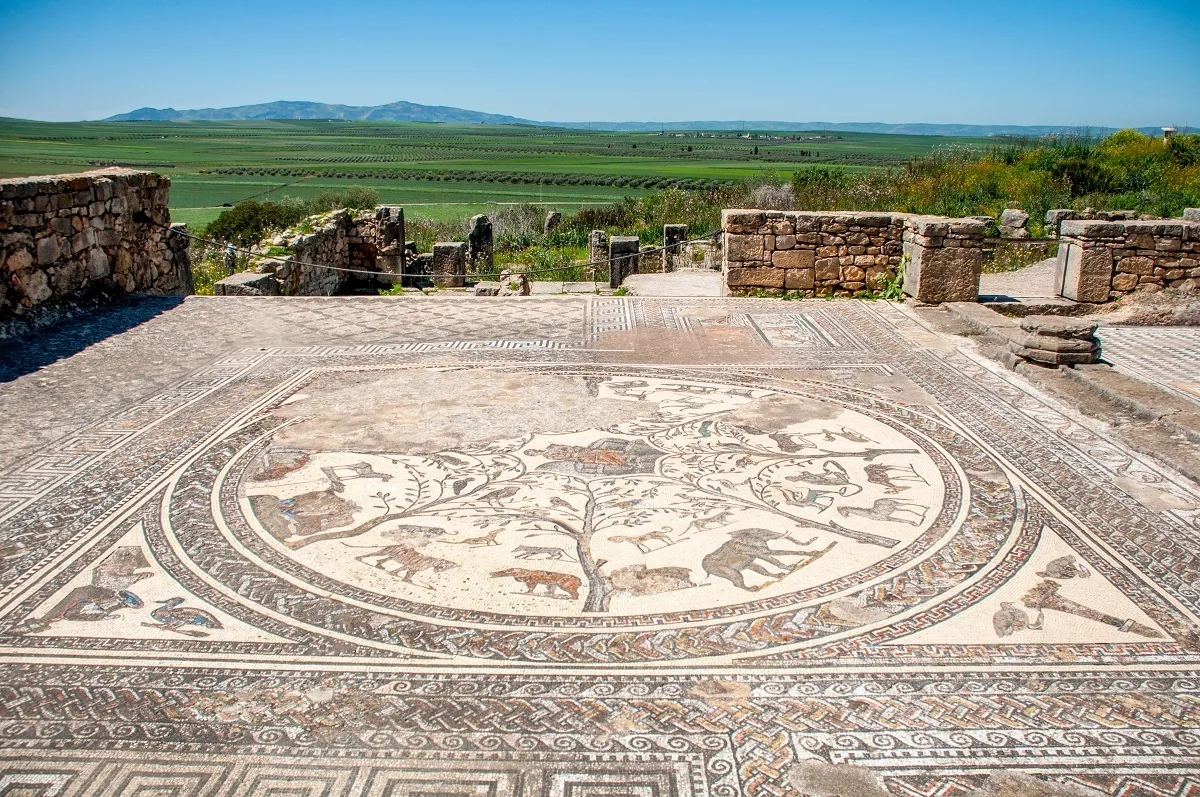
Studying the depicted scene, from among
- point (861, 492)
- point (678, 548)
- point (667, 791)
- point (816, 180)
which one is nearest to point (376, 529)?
point (678, 548)

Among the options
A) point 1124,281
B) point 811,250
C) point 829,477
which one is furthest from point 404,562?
point 1124,281

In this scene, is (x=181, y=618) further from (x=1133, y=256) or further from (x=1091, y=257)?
(x=1133, y=256)

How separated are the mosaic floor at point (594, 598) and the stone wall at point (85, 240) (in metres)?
2.82

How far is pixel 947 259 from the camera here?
840 centimetres

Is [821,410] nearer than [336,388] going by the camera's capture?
Yes

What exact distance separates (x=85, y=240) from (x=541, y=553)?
690 cm

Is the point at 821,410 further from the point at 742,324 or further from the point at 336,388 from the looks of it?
the point at 336,388

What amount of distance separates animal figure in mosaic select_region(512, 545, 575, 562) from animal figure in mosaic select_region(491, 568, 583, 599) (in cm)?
11

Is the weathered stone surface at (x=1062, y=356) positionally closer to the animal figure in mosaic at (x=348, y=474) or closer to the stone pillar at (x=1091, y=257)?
the stone pillar at (x=1091, y=257)

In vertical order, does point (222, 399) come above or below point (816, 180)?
below

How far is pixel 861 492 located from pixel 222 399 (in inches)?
157

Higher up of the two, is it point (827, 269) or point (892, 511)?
point (827, 269)

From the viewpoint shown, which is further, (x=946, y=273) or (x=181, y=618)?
(x=946, y=273)

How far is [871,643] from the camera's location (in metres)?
2.87
